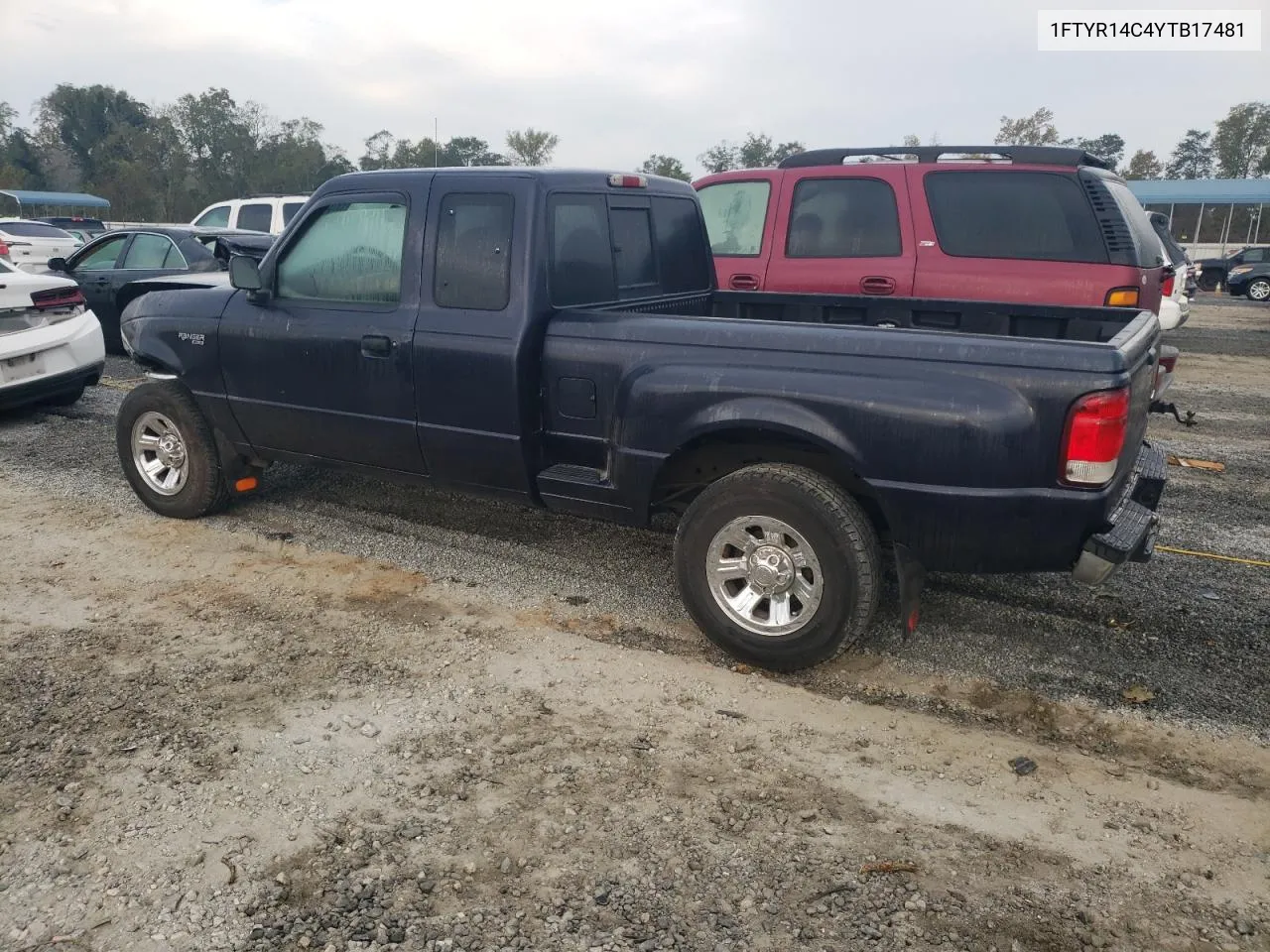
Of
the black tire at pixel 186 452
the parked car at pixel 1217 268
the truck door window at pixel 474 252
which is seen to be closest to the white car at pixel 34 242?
the black tire at pixel 186 452

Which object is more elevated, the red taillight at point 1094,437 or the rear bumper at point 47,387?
the red taillight at point 1094,437

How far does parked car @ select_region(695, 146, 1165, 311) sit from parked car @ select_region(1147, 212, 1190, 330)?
3.02ft

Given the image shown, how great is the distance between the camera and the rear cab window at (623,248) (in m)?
4.32

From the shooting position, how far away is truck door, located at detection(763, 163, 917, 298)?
6945mm

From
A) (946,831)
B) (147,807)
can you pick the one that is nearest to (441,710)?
(147,807)

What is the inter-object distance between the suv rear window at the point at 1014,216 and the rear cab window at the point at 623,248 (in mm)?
2335

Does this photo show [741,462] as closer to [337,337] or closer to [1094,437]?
[1094,437]

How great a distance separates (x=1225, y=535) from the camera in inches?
211

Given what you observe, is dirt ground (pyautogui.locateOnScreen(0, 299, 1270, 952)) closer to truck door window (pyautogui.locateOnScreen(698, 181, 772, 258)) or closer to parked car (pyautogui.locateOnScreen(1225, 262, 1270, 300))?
truck door window (pyautogui.locateOnScreen(698, 181, 772, 258))

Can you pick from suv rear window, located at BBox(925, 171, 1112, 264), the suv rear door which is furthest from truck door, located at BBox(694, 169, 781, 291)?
suv rear window, located at BBox(925, 171, 1112, 264)

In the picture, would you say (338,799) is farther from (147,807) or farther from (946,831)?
(946,831)

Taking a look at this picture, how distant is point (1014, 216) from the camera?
6539 millimetres

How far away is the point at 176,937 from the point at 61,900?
0.40 metres

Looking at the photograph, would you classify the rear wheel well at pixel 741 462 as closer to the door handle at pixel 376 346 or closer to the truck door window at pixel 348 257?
the door handle at pixel 376 346
